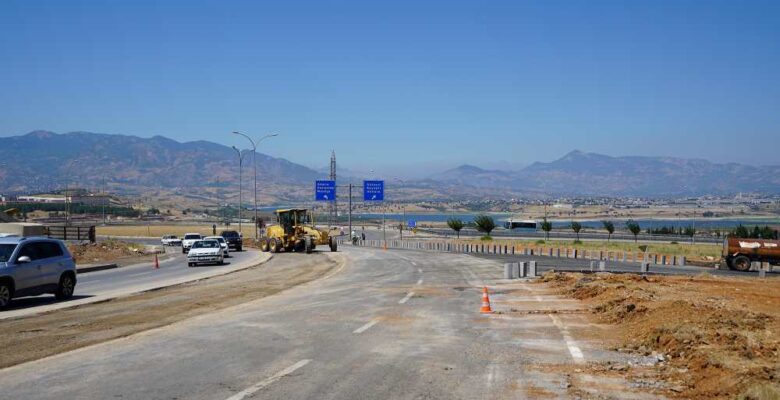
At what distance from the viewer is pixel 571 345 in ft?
45.5

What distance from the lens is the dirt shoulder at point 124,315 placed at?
45.4ft

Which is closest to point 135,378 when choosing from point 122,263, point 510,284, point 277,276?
point 510,284

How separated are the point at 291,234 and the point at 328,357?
47.4 meters

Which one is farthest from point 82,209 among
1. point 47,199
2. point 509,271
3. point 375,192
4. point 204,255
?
point 509,271

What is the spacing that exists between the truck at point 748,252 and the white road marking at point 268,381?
1610 inches

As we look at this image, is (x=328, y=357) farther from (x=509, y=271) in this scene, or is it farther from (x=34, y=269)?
(x=509, y=271)

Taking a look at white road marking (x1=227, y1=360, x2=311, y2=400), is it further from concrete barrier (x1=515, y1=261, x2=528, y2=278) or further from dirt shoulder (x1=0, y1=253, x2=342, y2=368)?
concrete barrier (x1=515, y1=261, x2=528, y2=278)

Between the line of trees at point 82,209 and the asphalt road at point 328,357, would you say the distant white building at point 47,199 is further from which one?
the asphalt road at point 328,357

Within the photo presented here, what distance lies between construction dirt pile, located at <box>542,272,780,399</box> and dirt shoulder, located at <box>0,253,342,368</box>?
10.1m

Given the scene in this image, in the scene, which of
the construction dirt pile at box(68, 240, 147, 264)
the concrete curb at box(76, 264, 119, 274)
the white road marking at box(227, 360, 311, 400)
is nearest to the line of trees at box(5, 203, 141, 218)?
the construction dirt pile at box(68, 240, 147, 264)

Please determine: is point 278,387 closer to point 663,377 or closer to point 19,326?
point 663,377

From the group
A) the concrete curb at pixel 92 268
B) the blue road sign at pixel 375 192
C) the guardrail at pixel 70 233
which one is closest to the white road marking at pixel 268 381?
the concrete curb at pixel 92 268

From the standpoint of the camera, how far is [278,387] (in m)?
9.85

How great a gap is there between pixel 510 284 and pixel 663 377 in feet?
63.2
